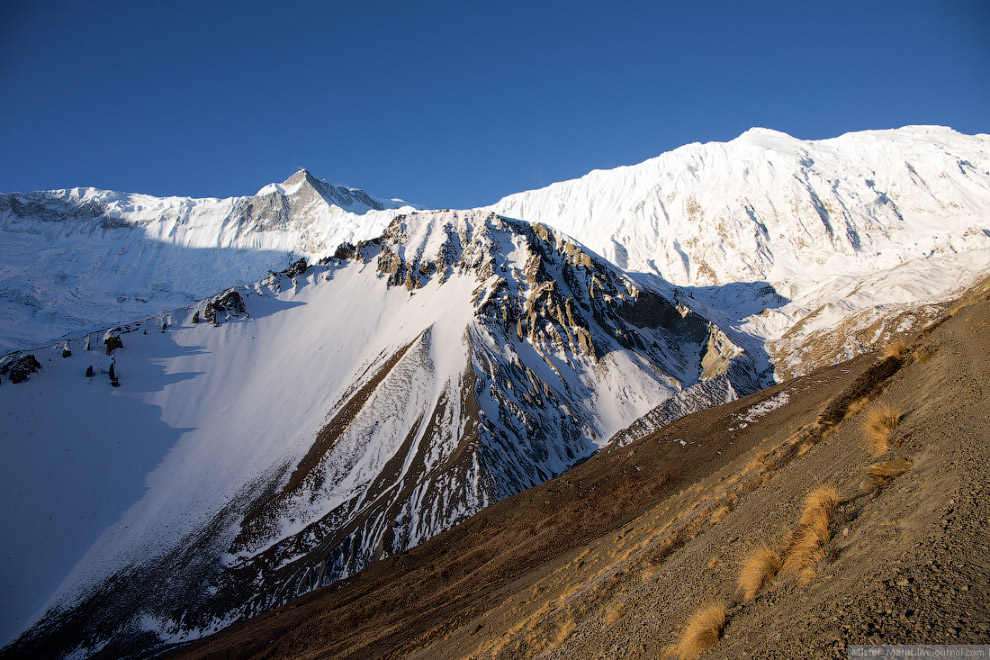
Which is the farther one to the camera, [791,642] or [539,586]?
[539,586]

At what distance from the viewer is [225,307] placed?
485 feet

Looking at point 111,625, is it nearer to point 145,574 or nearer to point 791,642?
point 145,574

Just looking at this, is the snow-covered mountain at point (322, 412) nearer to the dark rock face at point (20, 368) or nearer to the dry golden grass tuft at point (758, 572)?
the dark rock face at point (20, 368)

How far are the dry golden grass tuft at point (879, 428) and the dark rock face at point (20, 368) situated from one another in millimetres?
147677

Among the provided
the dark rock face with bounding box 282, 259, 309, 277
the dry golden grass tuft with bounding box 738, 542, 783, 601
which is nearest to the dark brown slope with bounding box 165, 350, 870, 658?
the dry golden grass tuft with bounding box 738, 542, 783, 601

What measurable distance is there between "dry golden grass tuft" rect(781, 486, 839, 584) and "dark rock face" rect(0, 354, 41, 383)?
482ft

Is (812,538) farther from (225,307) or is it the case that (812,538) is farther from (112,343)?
(225,307)

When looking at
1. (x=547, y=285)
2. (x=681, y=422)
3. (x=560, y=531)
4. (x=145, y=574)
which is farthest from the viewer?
(x=547, y=285)

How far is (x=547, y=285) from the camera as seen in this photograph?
146 m

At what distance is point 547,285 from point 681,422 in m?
87.3

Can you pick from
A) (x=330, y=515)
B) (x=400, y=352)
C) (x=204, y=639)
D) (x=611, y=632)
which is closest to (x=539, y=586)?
(x=611, y=632)

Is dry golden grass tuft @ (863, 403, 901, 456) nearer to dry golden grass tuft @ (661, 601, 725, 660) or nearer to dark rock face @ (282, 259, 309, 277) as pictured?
dry golden grass tuft @ (661, 601, 725, 660)

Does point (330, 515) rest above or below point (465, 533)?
above

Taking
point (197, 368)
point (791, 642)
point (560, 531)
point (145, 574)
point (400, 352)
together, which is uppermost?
point (197, 368)
